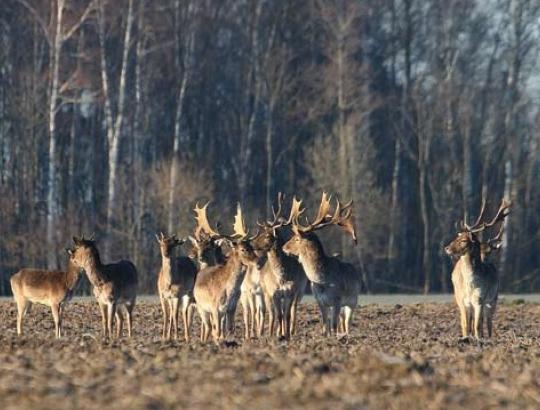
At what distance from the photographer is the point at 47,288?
23.9 meters

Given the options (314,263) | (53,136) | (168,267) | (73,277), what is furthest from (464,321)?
(53,136)

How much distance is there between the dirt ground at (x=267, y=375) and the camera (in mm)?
12094

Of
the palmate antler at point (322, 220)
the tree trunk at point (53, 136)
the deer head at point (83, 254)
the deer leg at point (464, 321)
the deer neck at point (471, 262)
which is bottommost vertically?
the deer leg at point (464, 321)

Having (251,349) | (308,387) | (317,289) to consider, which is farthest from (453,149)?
(308,387)

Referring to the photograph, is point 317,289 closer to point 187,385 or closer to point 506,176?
point 187,385

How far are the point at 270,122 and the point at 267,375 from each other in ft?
123

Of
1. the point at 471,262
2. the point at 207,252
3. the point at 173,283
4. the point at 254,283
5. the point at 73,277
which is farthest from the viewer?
the point at 207,252

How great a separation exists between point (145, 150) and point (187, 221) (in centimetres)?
1075

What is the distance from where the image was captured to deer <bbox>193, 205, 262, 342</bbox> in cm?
2052

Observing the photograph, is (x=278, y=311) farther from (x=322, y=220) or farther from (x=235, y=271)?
(x=322, y=220)

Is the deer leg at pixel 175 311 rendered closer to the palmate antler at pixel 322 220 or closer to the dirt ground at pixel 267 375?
the palmate antler at pixel 322 220

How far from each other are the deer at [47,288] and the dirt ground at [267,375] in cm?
512

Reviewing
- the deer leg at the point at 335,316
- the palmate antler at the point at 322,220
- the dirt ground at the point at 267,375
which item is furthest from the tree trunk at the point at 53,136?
the dirt ground at the point at 267,375

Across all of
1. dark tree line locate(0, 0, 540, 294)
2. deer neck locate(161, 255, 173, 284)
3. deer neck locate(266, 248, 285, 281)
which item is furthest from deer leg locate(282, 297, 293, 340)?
dark tree line locate(0, 0, 540, 294)
